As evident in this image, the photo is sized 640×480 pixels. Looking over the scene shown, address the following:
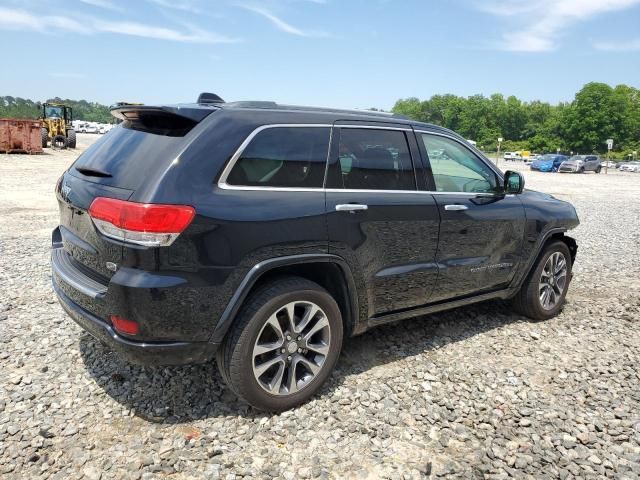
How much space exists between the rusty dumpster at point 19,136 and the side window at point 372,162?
1011 inches

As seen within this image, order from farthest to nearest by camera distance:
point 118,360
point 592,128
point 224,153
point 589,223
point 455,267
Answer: point 592,128 < point 589,223 < point 455,267 < point 118,360 < point 224,153

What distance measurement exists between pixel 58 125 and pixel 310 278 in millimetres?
32389

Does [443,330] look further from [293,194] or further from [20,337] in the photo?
[20,337]

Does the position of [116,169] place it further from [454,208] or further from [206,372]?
[454,208]

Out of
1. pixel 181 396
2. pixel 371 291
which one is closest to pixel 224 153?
pixel 371 291

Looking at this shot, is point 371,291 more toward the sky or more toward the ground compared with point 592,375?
more toward the sky

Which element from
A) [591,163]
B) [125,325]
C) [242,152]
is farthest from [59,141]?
[591,163]

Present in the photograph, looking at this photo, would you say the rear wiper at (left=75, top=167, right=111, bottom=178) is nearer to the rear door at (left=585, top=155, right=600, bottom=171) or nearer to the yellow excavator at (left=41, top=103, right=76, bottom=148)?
the yellow excavator at (left=41, top=103, right=76, bottom=148)

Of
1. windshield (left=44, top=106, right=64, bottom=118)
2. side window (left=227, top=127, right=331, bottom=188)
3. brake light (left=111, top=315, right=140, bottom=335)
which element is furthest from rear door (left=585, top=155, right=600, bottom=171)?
brake light (left=111, top=315, right=140, bottom=335)

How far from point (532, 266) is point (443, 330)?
108cm

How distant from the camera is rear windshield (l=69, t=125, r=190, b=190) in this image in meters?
2.84

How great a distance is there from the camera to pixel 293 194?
3109 millimetres

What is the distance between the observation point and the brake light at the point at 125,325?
8.92 ft

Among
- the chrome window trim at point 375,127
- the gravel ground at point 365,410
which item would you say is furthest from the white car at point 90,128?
the chrome window trim at point 375,127
